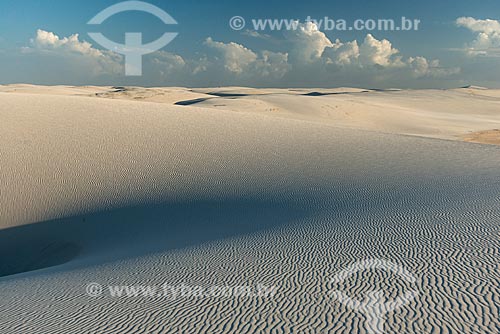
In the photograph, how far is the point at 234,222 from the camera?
1066cm

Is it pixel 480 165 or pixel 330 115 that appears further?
pixel 330 115

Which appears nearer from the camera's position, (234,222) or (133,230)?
(234,222)

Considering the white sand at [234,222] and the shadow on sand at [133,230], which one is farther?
the shadow on sand at [133,230]

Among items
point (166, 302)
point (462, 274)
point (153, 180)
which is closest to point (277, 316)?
point (166, 302)

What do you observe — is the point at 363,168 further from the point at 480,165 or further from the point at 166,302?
the point at 166,302

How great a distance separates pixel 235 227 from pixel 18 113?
1578cm

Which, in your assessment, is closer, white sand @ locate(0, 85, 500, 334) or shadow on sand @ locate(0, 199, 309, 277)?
white sand @ locate(0, 85, 500, 334)

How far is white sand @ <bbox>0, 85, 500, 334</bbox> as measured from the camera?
19.0ft

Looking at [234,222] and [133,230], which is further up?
[234,222]

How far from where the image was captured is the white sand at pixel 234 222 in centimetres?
579

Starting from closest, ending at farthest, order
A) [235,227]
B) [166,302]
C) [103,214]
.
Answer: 1. [166,302]
2. [235,227]
3. [103,214]

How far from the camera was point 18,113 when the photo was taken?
21.0 m

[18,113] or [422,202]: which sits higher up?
[18,113]

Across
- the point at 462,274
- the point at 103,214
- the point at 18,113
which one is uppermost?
the point at 18,113
